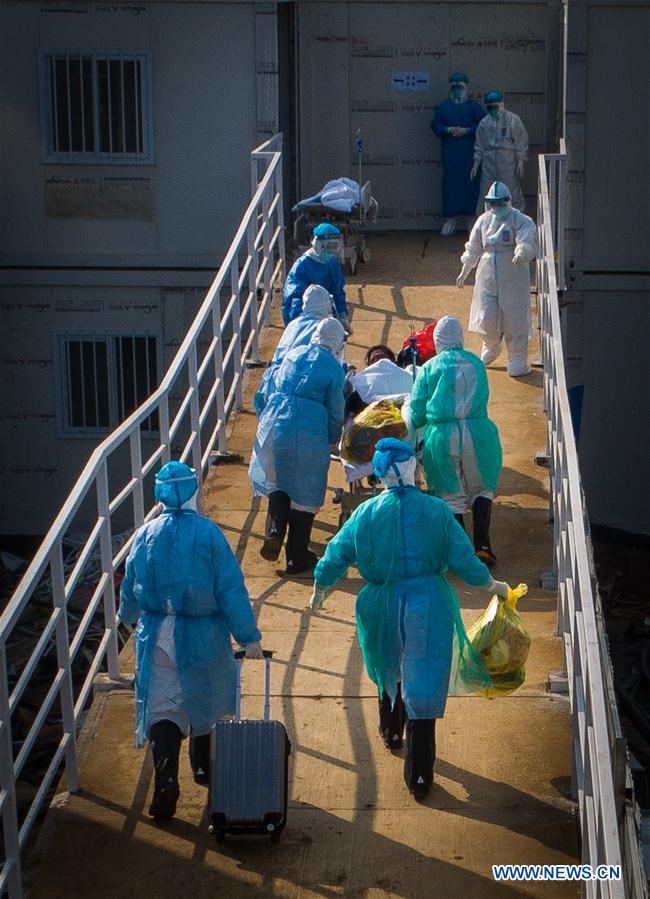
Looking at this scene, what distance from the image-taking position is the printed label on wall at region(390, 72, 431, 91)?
15352mm

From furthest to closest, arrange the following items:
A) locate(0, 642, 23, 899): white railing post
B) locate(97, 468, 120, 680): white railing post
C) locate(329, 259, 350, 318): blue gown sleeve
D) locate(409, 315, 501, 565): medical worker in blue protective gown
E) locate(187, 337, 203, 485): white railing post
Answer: locate(329, 259, 350, 318): blue gown sleeve < locate(187, 337, 203, 485): white railing post < locate(409, 315, 501, 565): medical worker in blue protective gown < locate(97, 468, 120, 680): white railing post < locate(0, 642, 23, 899): white railing post

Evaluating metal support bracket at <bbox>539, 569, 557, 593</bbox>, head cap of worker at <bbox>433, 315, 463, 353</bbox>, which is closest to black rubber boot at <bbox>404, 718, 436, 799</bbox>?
Answer: metal support bracket at <bbox>539, 569, 557, 593</bbox>

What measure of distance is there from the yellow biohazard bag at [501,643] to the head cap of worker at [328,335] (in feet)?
7.56

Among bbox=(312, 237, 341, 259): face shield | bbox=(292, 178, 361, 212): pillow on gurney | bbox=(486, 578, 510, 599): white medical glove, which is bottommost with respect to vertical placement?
bbox=(486, 578, 510, 599): white medical glove

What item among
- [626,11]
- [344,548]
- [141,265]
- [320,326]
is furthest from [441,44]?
[344,548]

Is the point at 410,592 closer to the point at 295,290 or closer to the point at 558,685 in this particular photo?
the point at 558,685

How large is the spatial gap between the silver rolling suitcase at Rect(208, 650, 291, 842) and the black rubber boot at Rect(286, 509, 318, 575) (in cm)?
251

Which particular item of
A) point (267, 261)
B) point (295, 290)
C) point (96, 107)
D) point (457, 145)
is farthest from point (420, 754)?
point (96, 107)

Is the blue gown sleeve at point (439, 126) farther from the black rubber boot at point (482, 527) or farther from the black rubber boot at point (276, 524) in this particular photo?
the black rubber boot at point (276, 524)

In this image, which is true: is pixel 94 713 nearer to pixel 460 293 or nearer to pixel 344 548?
pixel 344 548

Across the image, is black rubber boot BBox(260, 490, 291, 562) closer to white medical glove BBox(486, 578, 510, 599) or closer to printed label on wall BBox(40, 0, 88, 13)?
white medical glove BBox(486, 578, 510, 599)

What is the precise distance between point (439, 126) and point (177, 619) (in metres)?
10.1

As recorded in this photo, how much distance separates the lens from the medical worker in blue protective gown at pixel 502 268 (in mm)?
10297

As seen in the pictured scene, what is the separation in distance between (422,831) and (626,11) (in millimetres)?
10289
